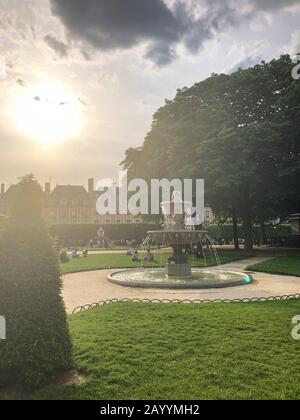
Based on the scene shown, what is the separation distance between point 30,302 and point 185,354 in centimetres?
307

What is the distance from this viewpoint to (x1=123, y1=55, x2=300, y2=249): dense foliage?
27.0 meters

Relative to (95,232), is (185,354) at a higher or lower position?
lower

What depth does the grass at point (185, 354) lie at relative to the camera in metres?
5.22

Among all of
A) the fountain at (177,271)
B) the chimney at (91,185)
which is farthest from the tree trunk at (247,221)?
the chimney at (91,185)

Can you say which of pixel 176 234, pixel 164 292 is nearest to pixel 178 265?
pixel 176 234

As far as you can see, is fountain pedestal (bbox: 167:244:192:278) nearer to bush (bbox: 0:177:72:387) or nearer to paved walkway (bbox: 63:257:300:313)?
paved walkway (bbox: 63:257:300:313)

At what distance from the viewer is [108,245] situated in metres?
46.9

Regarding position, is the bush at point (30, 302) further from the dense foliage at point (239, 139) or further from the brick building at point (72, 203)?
the brick building at point (72, 203)

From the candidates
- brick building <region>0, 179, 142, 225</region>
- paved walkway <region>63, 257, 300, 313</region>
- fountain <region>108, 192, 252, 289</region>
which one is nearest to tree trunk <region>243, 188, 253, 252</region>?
fountain <region>108, 192, 252, 289</region>

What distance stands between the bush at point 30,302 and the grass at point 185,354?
0.44 meters

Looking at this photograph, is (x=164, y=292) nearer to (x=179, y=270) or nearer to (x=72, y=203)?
(x=179, y=270)

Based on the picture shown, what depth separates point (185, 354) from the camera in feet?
21.9
